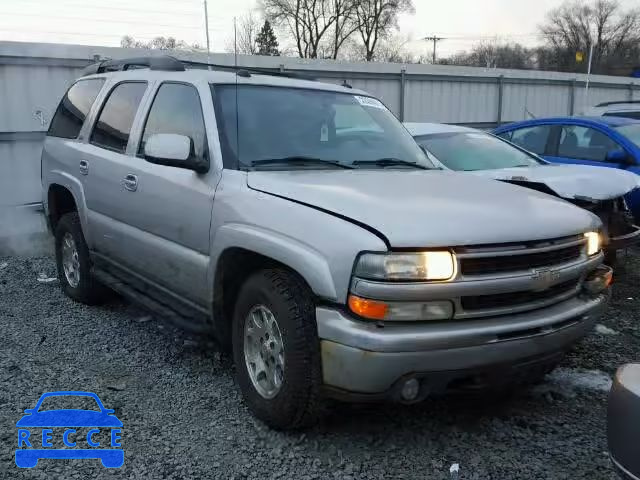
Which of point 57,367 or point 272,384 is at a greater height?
point 272,384

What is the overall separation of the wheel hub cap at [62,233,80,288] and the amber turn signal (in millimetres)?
3354

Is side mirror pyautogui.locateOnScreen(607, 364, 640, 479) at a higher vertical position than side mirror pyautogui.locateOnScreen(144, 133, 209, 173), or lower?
lower

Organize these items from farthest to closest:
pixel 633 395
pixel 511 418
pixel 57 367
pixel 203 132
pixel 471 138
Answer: pixel 471 138, pixel 57 367, pixel 203 132, pixel 511 418, pixel 633 395

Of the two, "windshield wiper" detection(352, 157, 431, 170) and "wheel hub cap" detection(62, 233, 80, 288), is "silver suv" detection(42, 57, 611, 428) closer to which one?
"windshield wiper" detection(352, 157, 431, 170)

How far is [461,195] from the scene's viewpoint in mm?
3137

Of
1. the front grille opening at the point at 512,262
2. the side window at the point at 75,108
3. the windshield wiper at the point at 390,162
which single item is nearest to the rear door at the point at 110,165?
the side window at the point at 75,108

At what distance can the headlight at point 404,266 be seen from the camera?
8.36ft

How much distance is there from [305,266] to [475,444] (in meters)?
1.26

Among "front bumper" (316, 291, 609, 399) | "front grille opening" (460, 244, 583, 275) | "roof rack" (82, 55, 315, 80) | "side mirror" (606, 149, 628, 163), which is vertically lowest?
"front bumper" (316, 291, 609, 399)

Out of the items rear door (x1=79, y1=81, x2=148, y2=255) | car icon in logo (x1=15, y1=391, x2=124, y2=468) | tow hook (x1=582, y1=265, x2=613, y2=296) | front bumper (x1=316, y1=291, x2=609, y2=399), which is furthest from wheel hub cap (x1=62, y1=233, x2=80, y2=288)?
tow hook (x1=582, y1=265, x2=613, y2=296)

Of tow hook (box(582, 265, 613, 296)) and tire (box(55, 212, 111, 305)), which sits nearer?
tow hook (box(582, 265, 613, 296))

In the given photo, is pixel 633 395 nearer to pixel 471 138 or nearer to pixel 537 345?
pixel 537 345

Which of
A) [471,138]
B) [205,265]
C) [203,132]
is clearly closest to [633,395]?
[205,265]

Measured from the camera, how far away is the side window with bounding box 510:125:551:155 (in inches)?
314
